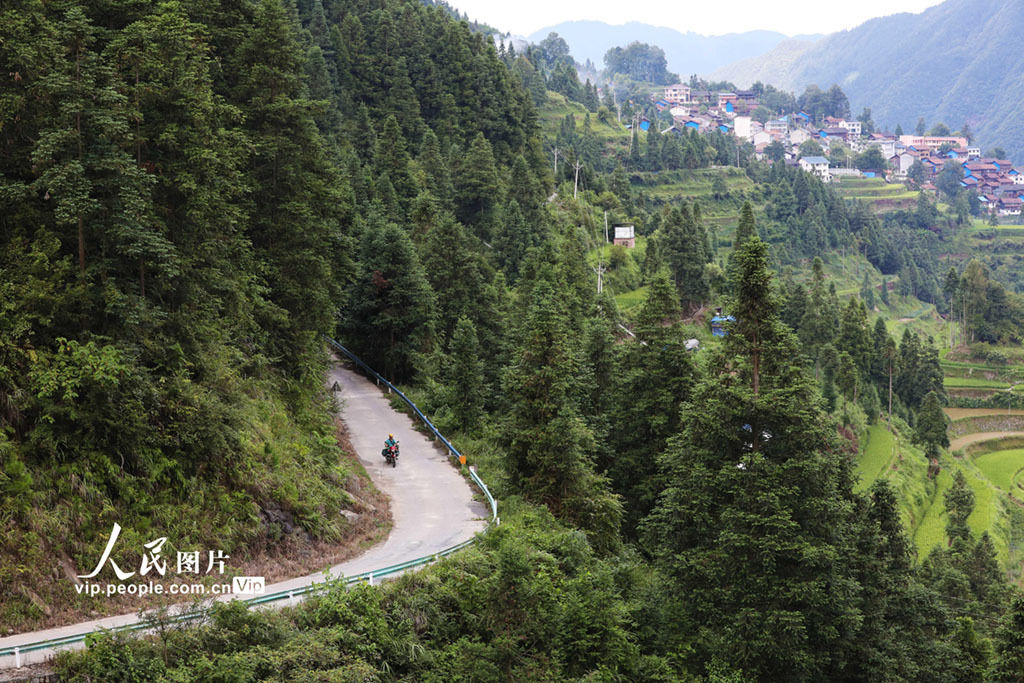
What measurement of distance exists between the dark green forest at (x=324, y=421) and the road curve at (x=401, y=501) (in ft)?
3.26

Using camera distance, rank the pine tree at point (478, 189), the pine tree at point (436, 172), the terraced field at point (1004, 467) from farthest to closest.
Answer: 1. the terraced field at point (1004, 467)
2. the pine tree at point (478, 189)
3. the pine tree at point (436, 172)

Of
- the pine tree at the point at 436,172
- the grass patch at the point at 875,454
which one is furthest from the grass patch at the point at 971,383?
the pine tree at the point at 436,172

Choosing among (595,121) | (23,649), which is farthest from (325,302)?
(595,121)

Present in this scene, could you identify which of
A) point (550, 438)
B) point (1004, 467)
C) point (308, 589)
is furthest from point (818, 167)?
point (308, 589)

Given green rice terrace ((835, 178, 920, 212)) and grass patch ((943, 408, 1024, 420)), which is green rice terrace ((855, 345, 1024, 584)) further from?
green rice terrace ((835, 178, 920, 212))

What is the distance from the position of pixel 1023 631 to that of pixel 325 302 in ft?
74.4

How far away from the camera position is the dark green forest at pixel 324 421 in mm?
16000

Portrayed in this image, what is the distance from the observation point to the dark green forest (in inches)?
630

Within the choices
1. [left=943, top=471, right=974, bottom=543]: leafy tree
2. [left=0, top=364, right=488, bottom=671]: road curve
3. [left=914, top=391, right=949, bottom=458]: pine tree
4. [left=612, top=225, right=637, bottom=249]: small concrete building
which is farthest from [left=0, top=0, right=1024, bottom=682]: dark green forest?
[left=612, top=225, right=637, bottom=249]: small concrete building

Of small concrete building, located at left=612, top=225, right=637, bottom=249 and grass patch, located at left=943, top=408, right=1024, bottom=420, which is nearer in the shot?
small concrete building, located at left=612, top=225, right=637, bottom=249

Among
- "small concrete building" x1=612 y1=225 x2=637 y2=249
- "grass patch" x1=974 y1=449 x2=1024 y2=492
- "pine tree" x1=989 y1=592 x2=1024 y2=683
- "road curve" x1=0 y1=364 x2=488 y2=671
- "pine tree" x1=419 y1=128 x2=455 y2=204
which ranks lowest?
"grass patch" x1=974 y1=449 x2=1024 y2=492

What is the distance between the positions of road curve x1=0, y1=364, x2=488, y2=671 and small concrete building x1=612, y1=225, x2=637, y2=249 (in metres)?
→ 51.3

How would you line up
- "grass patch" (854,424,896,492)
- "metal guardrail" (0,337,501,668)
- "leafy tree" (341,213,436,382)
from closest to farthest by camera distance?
1. "metal guardrail" (0,337,501,668)
2. "leafy tree" (341,213,436,382)
3. "grass patch" (854,424,896,492)

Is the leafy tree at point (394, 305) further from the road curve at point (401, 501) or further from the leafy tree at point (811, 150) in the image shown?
the leafy tree at point (811, 150)
